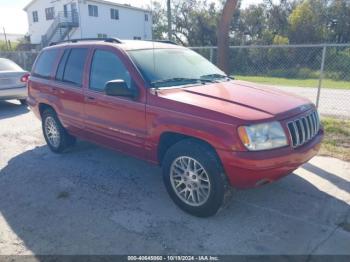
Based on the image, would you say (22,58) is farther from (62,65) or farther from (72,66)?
(72,66)

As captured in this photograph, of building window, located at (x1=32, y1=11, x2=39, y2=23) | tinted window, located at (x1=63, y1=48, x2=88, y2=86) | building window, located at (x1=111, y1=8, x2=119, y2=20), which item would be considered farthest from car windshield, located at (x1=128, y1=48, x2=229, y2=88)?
building window, located at (x1=32, y1=11, x2=39, y2=23)

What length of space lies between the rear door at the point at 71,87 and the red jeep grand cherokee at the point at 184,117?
16mm

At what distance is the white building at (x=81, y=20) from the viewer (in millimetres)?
34469

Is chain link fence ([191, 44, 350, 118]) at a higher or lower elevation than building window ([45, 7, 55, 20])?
lower

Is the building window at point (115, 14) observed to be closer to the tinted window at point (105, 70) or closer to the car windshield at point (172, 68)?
the car windshield at point (172, 68)

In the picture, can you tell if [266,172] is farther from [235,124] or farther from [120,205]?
[120,205]

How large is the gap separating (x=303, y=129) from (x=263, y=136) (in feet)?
2.10

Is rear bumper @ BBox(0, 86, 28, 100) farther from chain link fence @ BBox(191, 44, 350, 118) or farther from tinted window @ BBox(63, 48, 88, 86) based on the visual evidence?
chain link fence @ BBox(191, 44, 350, 118)

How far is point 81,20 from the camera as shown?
34312 millimetres

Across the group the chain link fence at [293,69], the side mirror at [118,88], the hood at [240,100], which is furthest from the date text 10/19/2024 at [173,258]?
the chain link fence at [293,69]

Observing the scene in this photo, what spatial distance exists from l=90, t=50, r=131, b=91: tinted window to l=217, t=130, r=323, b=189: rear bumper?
5.40 feet

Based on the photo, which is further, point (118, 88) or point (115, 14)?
point (115, 14)

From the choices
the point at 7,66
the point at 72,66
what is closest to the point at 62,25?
the point at 7,66

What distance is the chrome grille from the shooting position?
343cm
